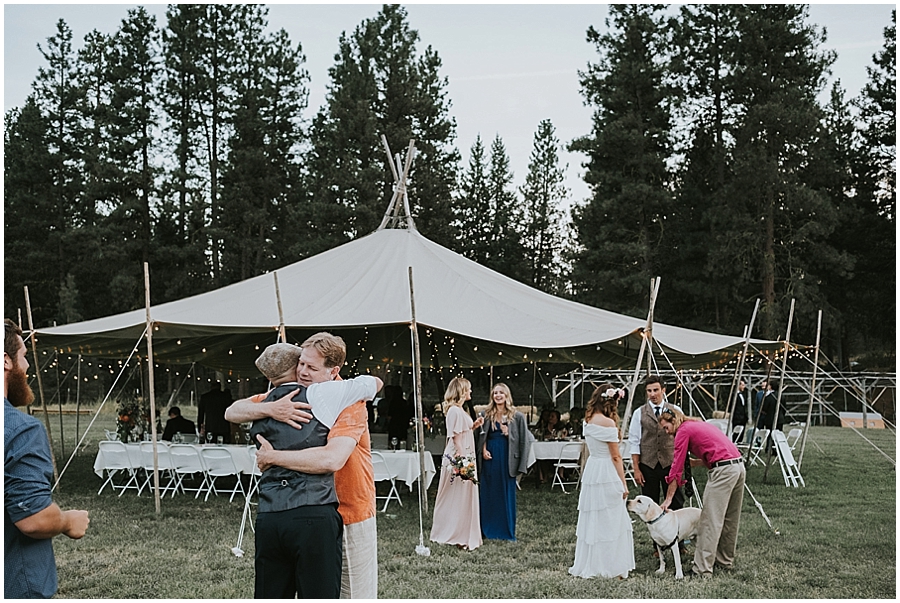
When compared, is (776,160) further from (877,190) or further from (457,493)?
(457,493)

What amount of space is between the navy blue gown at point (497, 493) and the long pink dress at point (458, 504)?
0.82ft

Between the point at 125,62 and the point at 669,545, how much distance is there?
24786 millimetres

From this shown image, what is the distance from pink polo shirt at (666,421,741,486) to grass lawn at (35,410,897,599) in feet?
2.63

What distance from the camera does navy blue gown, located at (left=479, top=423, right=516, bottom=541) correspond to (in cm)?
766

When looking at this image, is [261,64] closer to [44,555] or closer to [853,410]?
[853,410]

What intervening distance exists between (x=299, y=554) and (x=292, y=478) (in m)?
0.28

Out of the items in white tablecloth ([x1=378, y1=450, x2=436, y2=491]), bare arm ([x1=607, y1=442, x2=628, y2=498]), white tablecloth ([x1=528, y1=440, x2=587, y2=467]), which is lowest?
white tablecloth ([x1=528, y1=440, x2=587, y2=467])

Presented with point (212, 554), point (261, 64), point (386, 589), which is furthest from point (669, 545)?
point (261, 64)

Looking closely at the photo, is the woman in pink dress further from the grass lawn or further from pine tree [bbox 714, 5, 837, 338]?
pine tree [bbox 714, 5, 837, 338]

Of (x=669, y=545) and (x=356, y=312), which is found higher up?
(x=356, y=312)

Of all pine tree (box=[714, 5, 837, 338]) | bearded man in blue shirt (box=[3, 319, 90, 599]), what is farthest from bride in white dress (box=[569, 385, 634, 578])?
pine tree (box=[714, 5, 837, 338])

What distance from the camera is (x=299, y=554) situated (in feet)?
10.8

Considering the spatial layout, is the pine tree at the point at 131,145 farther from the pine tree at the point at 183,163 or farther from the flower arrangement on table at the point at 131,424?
the flower arrangement on table at the point at 131,424

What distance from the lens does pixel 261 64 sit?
2667 cm
